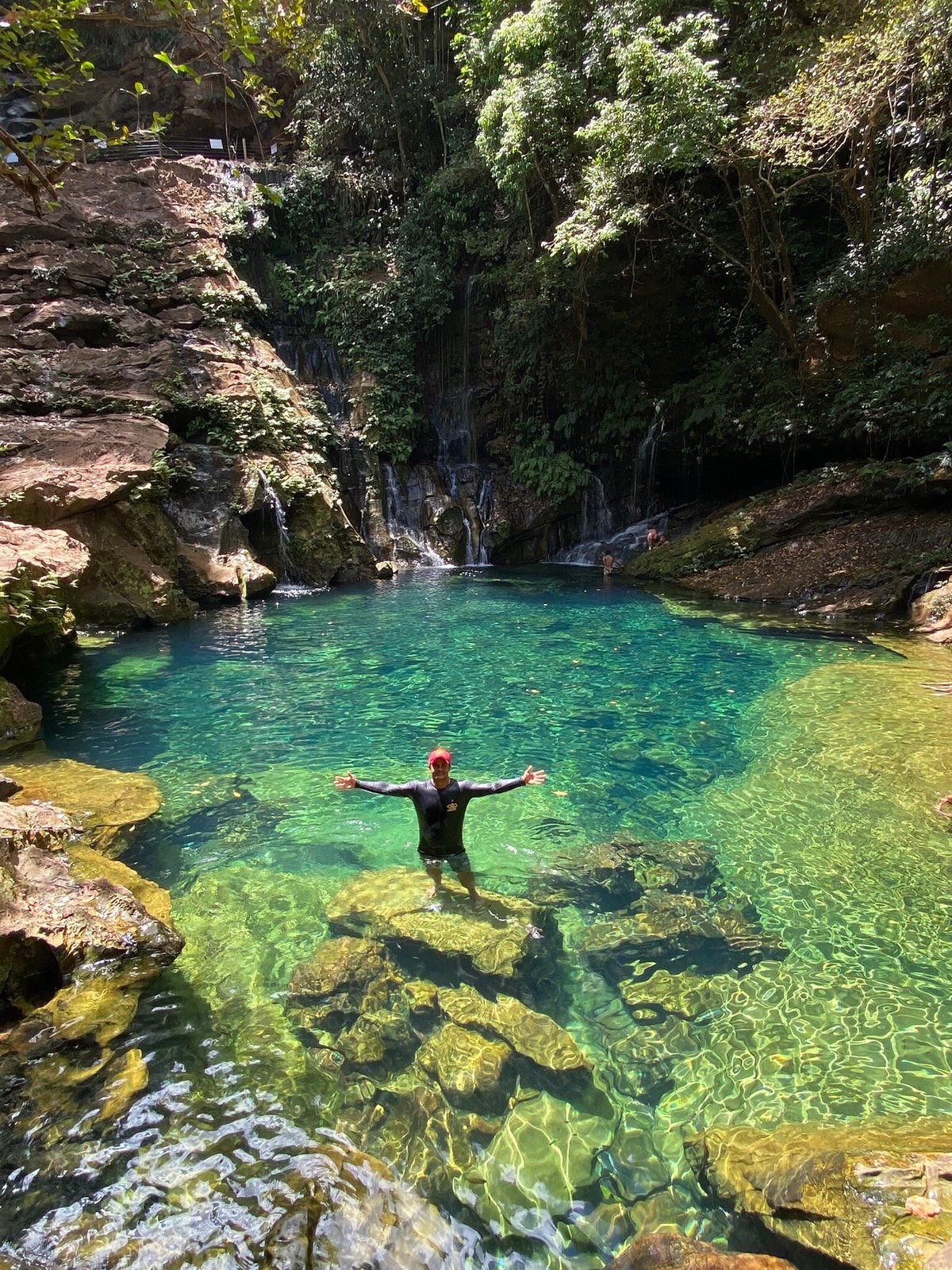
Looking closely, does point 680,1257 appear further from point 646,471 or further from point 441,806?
point 646,471

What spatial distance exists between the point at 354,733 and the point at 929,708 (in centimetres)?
676

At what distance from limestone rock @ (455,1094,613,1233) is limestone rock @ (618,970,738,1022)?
80 cm

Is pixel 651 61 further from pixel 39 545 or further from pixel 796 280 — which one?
pixel 39 545

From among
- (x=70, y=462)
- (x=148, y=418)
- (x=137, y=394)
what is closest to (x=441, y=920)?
(x=70, y=462)

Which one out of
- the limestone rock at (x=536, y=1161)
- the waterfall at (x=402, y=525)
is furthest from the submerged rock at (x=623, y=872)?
the waterfall at (x=402, y=525)

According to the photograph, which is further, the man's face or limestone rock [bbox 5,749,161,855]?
limestone rock [bbox 5,749,161,855]

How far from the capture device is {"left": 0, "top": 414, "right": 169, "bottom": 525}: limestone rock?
11953 mm

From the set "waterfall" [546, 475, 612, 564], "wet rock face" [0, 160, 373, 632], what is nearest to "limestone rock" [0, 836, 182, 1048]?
"wet rock face" [0, 160, 373, 632]

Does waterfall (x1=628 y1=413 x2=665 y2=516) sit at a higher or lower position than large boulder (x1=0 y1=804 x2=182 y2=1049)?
higher

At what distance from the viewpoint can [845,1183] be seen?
2723 millimetres

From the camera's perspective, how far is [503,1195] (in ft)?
9.99

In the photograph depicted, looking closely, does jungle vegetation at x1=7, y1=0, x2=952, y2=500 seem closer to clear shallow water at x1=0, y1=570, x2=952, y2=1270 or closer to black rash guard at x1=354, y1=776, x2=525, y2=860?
black rash guard at x1=354, y1=776, x2=525, y2=860

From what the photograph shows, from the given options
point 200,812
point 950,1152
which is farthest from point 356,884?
point 950,1152

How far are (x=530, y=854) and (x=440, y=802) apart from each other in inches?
40.2
